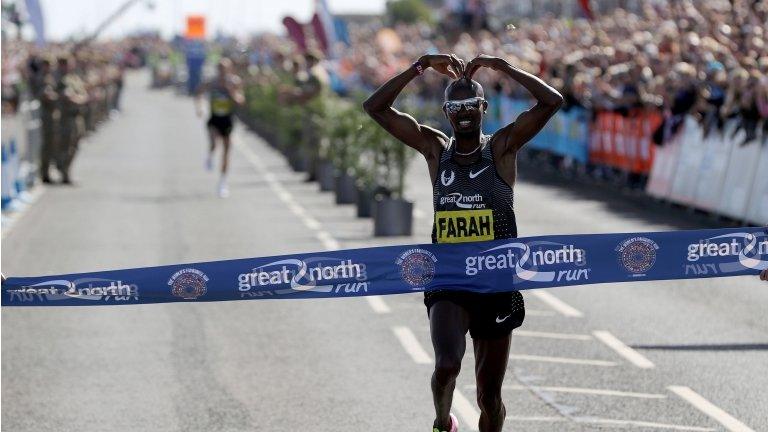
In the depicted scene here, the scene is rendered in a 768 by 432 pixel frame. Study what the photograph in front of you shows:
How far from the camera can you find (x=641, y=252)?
8.80 metres

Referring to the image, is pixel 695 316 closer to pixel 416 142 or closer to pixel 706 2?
pixel 416 142

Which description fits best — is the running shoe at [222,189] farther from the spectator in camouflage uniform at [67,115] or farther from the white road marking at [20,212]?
the spectator in camouflage uniform at [67,115]

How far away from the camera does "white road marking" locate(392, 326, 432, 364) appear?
41.0 ft

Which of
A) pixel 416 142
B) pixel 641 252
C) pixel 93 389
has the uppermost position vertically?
pixel 416 142

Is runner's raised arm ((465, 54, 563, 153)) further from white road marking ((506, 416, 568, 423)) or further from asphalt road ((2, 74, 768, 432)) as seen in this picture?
white road marking ((506, 416, 568, 423))

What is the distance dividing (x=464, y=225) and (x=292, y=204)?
723 inches

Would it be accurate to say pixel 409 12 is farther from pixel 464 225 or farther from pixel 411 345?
pixel 464 225

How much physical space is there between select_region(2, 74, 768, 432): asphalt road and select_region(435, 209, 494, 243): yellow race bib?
187 centimetres

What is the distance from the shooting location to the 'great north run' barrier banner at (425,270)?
8.50 meters

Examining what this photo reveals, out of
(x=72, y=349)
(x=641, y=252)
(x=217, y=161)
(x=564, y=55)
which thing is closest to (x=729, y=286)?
(x=72, y=349)

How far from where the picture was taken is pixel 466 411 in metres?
10.6

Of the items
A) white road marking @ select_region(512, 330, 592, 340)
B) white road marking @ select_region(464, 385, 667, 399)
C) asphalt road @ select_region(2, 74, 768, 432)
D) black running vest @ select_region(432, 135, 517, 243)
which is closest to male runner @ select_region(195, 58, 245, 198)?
asphalt road @ select_region(2, 74, 768, 432)

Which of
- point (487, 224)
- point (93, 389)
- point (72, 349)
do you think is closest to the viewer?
point (487, 224)

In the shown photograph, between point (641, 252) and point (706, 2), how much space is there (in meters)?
20.8
